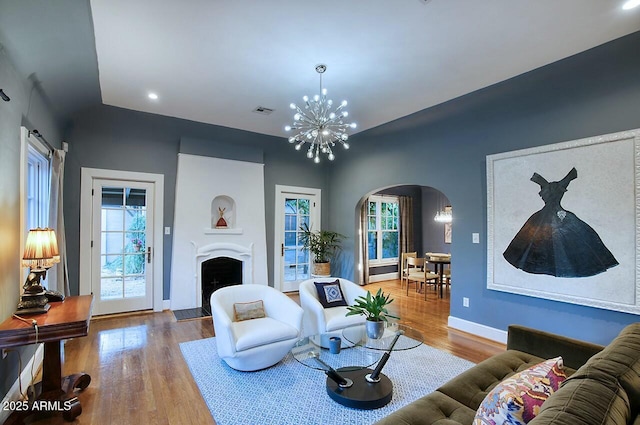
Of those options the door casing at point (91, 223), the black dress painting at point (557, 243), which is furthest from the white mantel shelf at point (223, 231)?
the black dress painting at point (557, 243)

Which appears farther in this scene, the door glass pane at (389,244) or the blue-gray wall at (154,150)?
the door glass pane at (389,244)

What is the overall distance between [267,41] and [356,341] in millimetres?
2964

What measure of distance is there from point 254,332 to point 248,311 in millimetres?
469

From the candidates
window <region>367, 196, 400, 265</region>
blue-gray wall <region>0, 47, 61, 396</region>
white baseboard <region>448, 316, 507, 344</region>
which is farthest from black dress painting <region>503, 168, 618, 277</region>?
blue-gray wall <region>0, 47, 61, 396</region>

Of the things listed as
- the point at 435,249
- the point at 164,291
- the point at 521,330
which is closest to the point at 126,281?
the point at 164,291

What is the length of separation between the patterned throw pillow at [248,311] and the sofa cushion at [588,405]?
2831 millimetres

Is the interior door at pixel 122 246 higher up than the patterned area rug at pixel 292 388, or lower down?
higher up

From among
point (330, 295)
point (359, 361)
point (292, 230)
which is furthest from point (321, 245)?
point (359, 361)

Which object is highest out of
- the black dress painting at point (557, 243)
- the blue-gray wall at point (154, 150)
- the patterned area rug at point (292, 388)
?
the blue-gray wall at point (154, 150)

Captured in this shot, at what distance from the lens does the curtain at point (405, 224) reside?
28.6 ft

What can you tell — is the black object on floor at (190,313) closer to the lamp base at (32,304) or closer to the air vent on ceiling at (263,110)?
the lamp base at (32,304)

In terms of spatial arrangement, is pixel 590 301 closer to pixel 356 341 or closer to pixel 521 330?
pixel 521 330

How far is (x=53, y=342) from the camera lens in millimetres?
2518

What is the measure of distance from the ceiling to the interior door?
55.1 inches
